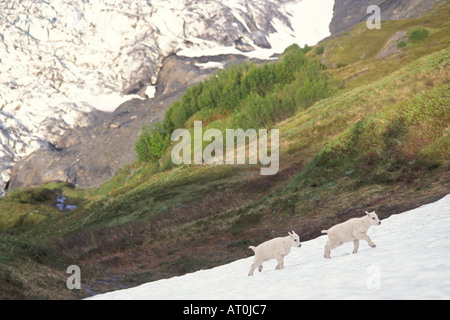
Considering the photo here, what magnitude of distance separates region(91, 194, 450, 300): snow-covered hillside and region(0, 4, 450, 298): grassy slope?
485 centimetres

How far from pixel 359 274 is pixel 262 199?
23.5m

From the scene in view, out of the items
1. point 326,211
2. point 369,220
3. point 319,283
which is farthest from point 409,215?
point 326,211

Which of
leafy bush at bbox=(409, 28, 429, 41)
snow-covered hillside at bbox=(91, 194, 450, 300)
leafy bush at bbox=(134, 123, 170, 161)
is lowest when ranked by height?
snow-covered hillside at bbox=(91, 194, 450, 300)

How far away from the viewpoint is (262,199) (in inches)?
1235

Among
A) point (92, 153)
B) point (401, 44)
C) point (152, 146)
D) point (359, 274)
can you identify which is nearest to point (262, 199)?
point (359, 274)

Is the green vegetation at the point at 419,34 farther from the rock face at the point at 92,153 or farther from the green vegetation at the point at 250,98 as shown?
the rock face at the point at 92,153

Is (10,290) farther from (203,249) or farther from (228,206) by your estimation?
(228,206)

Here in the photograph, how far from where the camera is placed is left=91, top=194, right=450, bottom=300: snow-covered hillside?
6.84 meters

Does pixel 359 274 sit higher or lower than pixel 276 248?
lower

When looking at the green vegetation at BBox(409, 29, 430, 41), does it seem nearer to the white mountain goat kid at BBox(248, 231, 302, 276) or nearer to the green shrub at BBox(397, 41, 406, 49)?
the green shrub at BBox(397, 41, 406, 49)

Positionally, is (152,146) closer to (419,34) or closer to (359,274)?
(419,34)

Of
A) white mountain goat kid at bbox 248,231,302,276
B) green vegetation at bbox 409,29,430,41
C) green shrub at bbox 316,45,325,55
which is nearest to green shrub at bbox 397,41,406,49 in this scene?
green vegetation at bbox 409,29,430,41

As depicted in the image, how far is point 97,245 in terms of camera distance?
31453 millimetres

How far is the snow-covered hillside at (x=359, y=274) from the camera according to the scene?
22.4 ft
